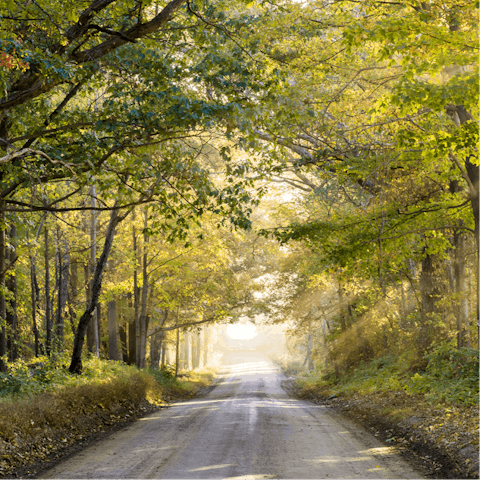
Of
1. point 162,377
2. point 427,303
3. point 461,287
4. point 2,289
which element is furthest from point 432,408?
point 162,377

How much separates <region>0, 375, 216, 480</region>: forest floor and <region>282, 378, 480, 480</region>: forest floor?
19.8 ft

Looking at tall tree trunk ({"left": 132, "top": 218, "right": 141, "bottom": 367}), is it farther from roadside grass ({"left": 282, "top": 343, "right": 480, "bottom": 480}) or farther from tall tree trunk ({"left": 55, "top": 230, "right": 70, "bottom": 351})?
roadside grass ({"left": 282, "top": 343, "right": 480, "bottom": 480})

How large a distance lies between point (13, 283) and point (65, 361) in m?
4.65

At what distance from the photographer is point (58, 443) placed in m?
8.73

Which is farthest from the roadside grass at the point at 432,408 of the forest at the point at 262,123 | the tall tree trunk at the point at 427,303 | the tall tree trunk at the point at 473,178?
the tall tree trunk at the point at 473,178

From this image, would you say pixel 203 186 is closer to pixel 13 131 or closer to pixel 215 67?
pixel 215 67

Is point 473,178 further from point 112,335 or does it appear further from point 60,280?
point 112,335

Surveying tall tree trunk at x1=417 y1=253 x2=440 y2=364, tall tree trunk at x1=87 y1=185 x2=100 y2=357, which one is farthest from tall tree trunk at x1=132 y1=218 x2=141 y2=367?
tall tree trunk at x1=417 y1=253 x2=440 y2=364

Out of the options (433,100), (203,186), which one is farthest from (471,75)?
(203,186)

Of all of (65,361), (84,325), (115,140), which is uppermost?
(115,140)

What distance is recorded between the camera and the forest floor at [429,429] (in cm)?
689

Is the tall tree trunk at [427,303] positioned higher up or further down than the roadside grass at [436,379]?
higher up

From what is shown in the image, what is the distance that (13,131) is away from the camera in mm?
10492

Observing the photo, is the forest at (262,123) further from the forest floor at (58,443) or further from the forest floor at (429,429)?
the forest floor at (58,443)
